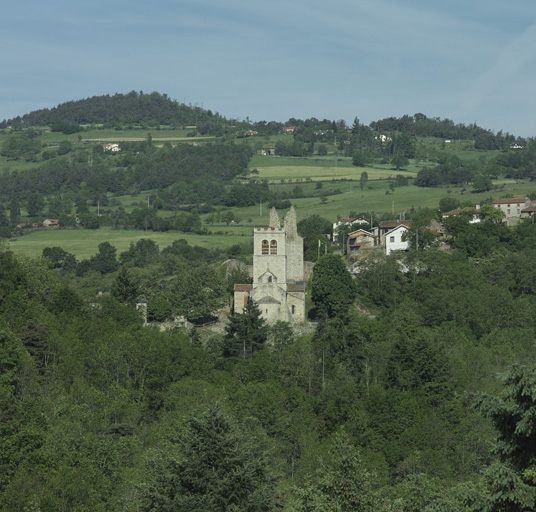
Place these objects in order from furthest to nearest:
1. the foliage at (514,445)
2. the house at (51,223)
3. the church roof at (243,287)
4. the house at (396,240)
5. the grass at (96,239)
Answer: the house at (51,223) → the grass at (96,239) → the house at (396,240) → the church roof at (243,287) → the foliage at (514,445)

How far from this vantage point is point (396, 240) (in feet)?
311

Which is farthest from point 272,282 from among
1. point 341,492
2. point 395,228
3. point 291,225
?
point 341,492

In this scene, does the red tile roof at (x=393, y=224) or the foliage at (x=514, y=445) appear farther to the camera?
the red tile roof at (x=393, y=224)

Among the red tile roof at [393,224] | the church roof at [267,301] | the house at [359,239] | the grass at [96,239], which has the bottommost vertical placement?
the grass at [96,239]

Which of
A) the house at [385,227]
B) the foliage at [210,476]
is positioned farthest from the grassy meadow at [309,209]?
the foliage at [210,476]

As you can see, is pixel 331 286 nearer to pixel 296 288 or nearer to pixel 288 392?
pixel 296 288

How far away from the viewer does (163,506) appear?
27.0 meters

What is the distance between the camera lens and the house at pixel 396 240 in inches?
3728

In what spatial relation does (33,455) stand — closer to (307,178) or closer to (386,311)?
(386,311)

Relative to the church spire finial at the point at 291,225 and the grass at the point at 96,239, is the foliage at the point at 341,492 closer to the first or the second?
the church spire finial at the point at 291,225

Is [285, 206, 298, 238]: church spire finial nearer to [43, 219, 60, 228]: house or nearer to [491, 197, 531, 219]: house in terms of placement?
[491, 197, 531, 219]: house

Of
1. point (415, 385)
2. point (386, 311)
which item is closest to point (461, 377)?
point (415, 385)

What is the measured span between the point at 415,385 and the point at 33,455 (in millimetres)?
29045

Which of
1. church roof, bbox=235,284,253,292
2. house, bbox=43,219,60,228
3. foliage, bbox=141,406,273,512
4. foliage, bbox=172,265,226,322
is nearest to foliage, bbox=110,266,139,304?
foliage, bbox=172,265,226,322
